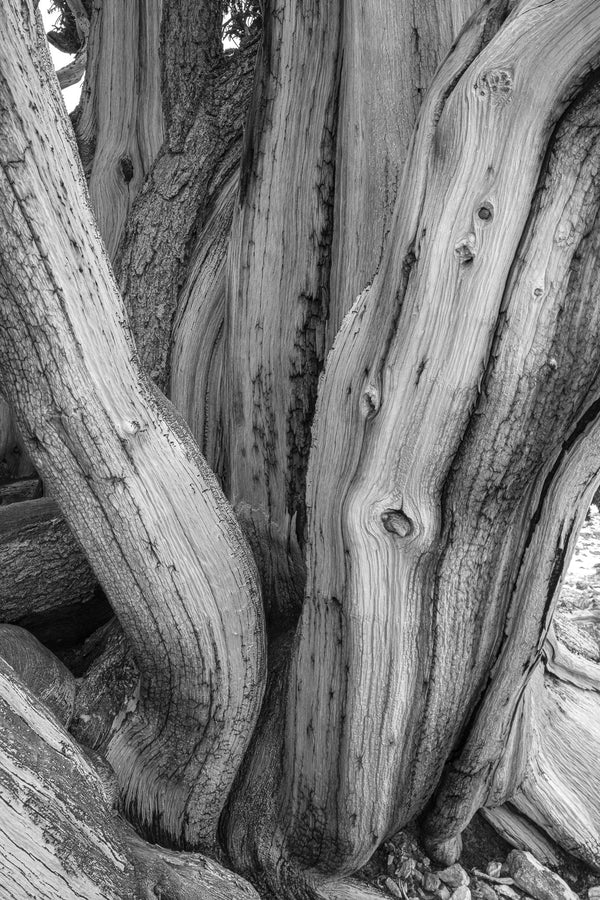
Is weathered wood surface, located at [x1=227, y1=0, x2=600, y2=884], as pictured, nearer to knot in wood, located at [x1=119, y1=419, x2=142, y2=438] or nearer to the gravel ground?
the gravel ground

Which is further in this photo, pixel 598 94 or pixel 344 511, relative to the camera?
pixel 344 511

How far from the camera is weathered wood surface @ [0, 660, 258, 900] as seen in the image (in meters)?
1.35

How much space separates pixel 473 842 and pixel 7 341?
1787 millimetres

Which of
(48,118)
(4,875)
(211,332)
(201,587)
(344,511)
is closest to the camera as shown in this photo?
(4,875)

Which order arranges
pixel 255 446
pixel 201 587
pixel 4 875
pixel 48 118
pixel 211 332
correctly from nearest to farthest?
1. pixel 4 875
2. pixel 48 118
3. pixel 201 587
4. pixel 255 446
5. pixel 211 332

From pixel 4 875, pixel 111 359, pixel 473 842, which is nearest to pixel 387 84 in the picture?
pixel 111 359

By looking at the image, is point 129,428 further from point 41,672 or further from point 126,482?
point 41,672

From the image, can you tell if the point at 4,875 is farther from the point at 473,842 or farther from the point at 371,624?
the point at 473,842

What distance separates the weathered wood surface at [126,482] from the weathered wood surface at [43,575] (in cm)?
57

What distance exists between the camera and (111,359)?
162 cm

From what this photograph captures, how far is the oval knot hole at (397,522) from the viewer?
156cm

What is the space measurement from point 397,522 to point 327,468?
0.22m

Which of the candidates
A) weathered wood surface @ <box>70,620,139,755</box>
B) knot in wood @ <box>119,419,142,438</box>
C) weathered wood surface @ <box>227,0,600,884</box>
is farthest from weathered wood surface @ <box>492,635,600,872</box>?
knot in wood @ <box>119,419,142,438</box>

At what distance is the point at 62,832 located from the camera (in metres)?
1.40
